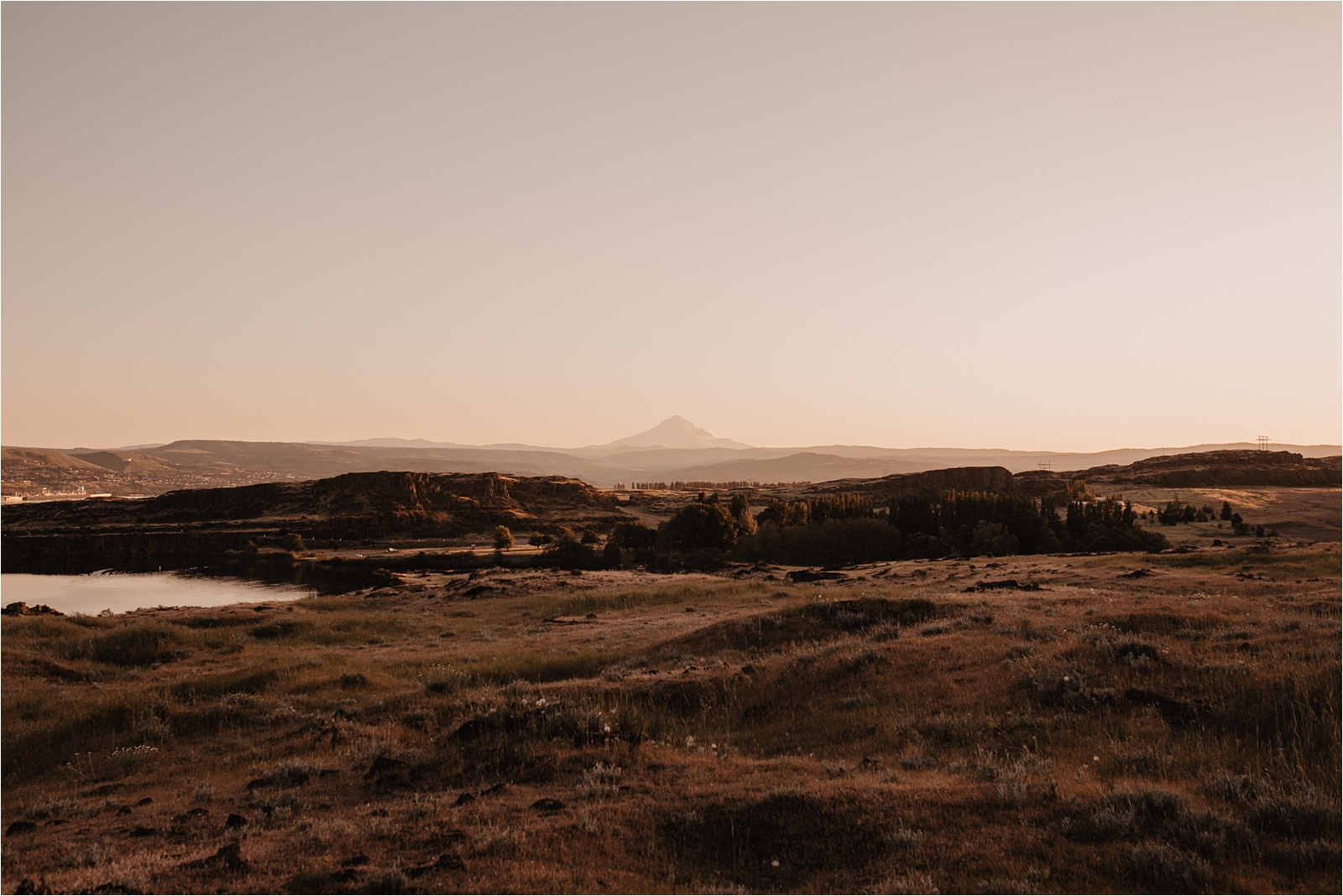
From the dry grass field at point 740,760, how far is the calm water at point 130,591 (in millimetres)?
54838

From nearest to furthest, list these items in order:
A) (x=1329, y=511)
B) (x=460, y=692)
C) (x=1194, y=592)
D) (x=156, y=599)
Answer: (x=460, y=692) → (x=1194, y=592) → (x=156, y=599) → (x=1329, y=511)

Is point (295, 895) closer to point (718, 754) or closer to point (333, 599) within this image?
point (718, 754)

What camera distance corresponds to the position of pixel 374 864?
333 inches

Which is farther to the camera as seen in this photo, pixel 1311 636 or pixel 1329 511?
pixel 1329 511

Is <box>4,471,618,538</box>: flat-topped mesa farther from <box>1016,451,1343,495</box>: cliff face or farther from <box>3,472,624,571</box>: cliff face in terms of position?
<box>1016,451,1343,495</box>: cliff face

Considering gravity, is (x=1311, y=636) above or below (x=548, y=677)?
above

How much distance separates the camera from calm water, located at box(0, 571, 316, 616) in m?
75.3

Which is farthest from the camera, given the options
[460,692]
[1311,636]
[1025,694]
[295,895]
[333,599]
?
[333,599]

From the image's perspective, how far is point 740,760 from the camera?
12.5m

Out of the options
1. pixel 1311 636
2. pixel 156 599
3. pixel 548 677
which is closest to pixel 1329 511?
pixel 1311 636

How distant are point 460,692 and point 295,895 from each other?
1280 cm

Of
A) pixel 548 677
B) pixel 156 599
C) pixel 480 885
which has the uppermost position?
pixel 480 885

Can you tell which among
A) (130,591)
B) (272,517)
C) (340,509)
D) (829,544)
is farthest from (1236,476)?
(272,517)

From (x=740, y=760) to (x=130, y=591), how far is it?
9928cm
